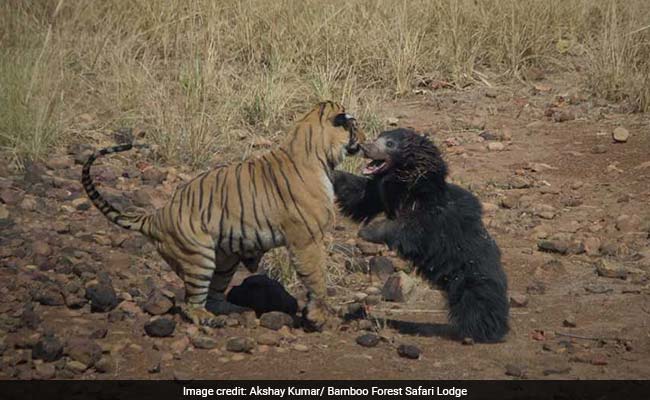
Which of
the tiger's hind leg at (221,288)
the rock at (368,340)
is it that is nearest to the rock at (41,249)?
the tiger's hind leg at (221,288)

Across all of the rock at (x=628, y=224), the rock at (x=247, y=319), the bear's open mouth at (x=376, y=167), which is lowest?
the rock at (x=247, y=319)

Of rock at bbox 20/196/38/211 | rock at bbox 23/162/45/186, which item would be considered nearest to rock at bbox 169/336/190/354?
rock at bbox 20/196/38/211

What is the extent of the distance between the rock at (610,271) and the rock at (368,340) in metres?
Result: 2.18

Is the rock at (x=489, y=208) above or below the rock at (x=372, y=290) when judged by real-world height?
above

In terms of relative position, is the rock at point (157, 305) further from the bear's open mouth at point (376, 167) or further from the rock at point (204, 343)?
the bear's open mouth at point (376, 167)

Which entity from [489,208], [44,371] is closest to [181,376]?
[44,371]

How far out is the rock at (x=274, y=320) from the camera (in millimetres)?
6332

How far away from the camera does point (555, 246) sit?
26.9ft

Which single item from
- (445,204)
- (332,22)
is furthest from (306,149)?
(332,22)

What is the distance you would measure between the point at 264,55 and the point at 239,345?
5.87 meters

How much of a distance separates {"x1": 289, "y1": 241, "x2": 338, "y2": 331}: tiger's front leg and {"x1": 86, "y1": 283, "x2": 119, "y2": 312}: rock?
1.11 meters
